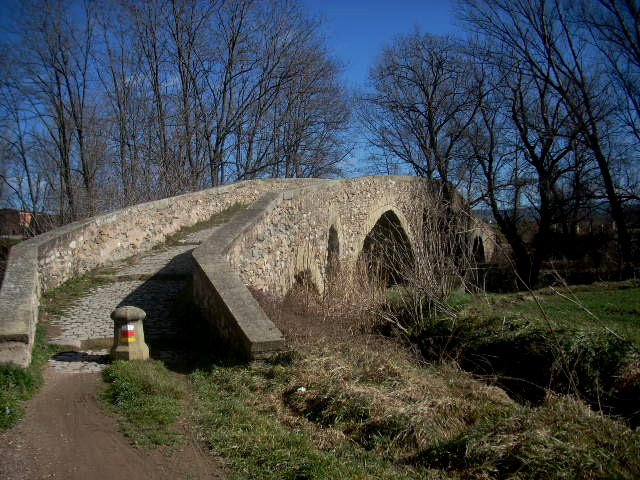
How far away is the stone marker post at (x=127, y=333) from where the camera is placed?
5.74m

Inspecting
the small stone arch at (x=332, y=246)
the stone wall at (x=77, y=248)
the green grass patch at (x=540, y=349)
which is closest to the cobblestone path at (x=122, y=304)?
the stone wall at (x=77, y=248)

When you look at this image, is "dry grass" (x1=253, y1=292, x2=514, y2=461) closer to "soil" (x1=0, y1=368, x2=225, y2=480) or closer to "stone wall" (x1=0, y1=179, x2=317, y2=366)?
"soil" (x1=0, y1=368, x2=225, y2=480)

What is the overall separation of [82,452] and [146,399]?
3.07ft

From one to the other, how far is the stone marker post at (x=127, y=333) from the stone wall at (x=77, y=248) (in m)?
0.80

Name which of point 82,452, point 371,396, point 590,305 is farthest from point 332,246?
point 82,452

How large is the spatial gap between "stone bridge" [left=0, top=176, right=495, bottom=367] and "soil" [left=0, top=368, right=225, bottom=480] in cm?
101

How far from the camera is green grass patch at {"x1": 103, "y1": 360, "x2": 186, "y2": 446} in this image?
4195mm

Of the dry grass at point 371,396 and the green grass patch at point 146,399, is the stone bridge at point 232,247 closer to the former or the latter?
the dry grass at point 371,396

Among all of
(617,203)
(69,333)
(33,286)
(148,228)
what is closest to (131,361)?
(69,333)

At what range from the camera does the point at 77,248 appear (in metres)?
9.05

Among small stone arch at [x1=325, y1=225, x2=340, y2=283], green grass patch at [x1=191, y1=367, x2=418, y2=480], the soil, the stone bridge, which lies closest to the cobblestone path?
the stone bridge

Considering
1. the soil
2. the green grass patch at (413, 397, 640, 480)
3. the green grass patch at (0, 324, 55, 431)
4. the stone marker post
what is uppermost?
the stone marker post

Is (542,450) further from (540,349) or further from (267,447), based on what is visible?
(540,349)

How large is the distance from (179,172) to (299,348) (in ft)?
52.1
